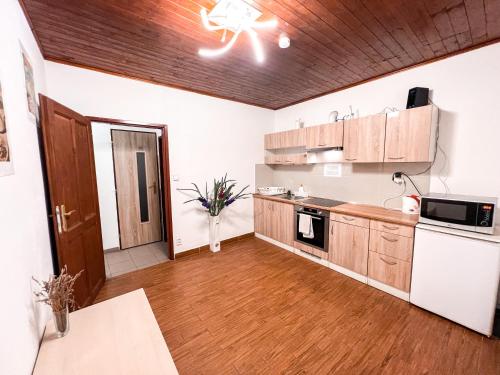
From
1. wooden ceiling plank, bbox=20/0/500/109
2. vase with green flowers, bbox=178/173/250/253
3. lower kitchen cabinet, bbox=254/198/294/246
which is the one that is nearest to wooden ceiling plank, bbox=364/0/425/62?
wooden ceiling plank, bbox=20/0/500/109

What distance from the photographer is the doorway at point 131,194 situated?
11.3 feet

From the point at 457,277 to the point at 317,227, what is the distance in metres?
1.49

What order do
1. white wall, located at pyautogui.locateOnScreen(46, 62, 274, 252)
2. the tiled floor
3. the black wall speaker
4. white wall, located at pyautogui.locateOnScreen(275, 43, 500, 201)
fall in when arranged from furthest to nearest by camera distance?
the tiled floor
white wall, located at pyautogui.locateOnScreen(46, 62, 274, 252)
the black wall speaker
white wall, located at pyautogui.locateOnScreen(275, 43, 500, 201)

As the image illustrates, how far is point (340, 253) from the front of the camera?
2816 mm

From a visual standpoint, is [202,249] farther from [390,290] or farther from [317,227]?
[390,290]

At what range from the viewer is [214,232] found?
3.56 meters

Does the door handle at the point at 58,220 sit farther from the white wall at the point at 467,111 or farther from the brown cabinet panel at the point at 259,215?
the white wall at the point at 467,111

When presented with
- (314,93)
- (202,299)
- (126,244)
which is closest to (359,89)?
(314,93)

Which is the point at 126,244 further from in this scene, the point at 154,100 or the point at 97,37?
the point at 97,37

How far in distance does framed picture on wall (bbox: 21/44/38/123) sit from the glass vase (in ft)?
4.49

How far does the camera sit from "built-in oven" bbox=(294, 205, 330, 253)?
298 centimetres

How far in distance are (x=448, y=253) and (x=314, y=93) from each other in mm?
2768

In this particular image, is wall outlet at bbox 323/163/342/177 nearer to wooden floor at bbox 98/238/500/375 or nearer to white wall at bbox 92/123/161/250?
wooden floor at bbox 98/238/500/375

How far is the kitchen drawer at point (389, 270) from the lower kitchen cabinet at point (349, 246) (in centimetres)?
8
